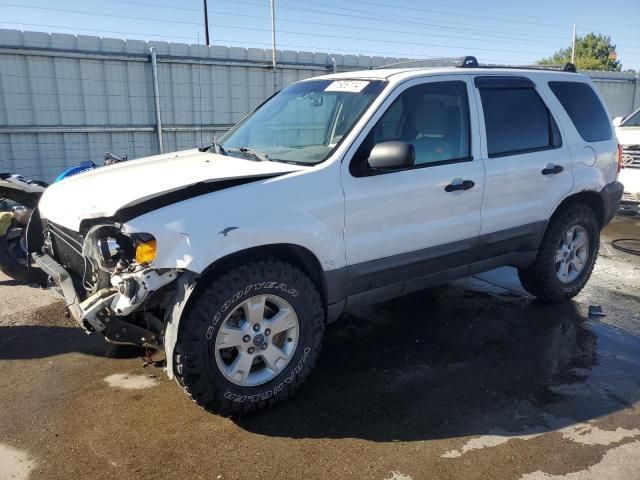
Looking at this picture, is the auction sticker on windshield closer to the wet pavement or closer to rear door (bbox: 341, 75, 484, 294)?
rear door (bbox: 341, 75, 484, 294)

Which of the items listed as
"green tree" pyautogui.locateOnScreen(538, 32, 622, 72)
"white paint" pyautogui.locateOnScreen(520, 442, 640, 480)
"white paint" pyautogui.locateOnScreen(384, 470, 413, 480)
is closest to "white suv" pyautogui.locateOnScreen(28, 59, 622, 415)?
"white paint" pyautogui.locateOnScreen(384, 470, 413, 480)

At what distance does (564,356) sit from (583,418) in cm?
91

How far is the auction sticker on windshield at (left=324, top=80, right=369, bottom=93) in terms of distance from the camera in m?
3.96

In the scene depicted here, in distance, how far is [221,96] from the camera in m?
11.2

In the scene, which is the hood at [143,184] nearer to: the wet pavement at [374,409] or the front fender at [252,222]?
the front fender at [252,222]

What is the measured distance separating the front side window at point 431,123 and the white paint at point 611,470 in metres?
2.07

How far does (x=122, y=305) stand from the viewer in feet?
9.59

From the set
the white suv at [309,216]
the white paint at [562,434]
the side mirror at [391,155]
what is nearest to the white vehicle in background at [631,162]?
the white suv at [309,216]

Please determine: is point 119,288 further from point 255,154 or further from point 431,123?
point 431,123

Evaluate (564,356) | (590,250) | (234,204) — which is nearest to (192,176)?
(234,204)

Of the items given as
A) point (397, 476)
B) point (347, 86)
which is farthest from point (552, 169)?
point (397, 476)

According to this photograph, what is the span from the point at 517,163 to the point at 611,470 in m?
2.40

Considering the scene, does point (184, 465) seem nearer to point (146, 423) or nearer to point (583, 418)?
point (146, 423)

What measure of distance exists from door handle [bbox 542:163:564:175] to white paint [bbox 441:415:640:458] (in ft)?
7.09
